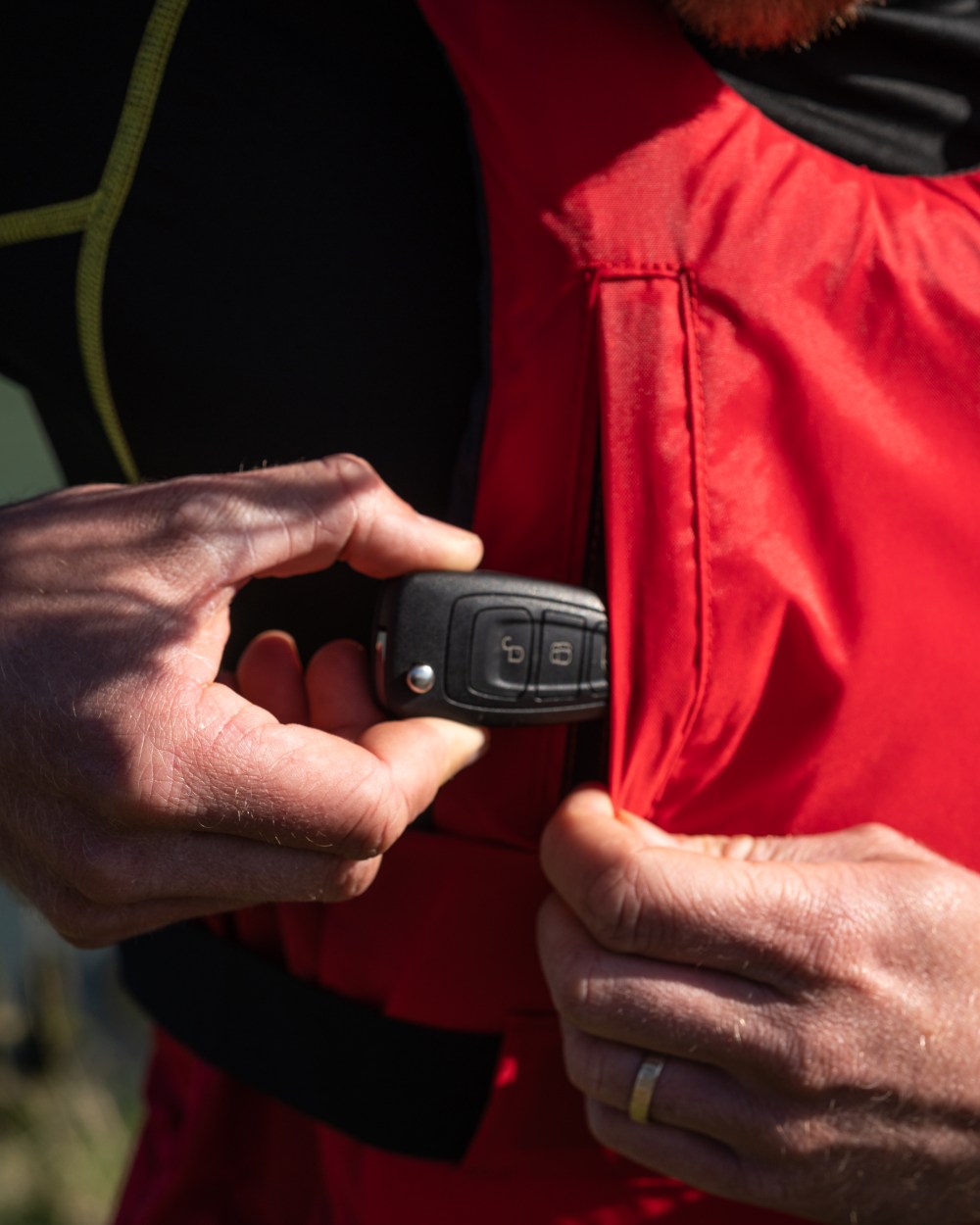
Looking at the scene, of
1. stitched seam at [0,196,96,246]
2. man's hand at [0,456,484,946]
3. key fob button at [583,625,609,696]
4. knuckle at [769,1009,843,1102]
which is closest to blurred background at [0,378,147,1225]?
stitched seam at [0,196,96,246]

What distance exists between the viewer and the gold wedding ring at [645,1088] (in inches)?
34.3

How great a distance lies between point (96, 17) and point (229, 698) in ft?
1.64

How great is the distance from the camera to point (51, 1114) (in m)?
2.59

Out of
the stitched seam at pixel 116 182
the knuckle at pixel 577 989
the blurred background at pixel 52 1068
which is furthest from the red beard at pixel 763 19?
the blurred background at pixel 52 1068

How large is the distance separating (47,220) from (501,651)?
463mm

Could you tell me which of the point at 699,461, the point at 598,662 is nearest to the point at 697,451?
the point at 699,461

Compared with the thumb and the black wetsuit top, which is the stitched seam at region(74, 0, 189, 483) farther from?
the thumb

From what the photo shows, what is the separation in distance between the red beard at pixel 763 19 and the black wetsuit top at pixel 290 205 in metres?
0.09

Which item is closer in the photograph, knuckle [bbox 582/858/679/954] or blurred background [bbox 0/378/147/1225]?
knuckle [bbox 582/858/679/954]

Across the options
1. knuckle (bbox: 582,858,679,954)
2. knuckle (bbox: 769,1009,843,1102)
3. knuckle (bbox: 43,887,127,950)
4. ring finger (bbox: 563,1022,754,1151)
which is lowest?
ring finger (bbox: 563,1022,754,1151)

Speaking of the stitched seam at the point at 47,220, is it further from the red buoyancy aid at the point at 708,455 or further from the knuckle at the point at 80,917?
the knuckle at the point at 80,917

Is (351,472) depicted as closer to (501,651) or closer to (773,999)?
(501,651)

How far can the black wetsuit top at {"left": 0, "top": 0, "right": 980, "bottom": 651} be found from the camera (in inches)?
33.3

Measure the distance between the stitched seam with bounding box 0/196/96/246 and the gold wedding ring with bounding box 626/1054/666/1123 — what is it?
748mm
